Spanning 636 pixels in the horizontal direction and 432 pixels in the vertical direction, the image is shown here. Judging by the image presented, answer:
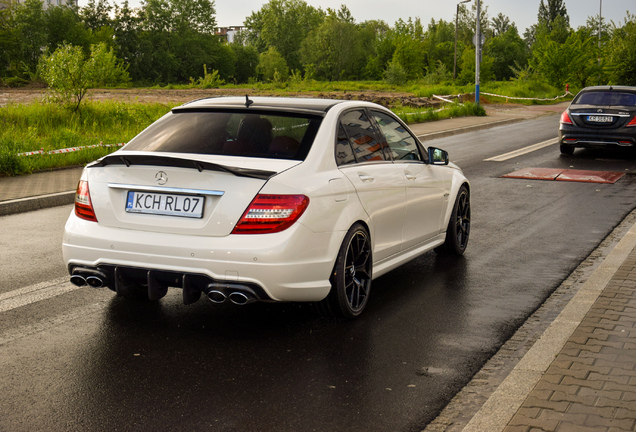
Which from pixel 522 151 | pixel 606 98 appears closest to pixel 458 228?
pixel 606 98

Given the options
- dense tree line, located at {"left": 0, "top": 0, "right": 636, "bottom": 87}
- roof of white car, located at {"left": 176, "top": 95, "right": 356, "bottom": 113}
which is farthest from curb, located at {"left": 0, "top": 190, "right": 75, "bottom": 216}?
dense tree line, located at {"left": 0, "top": 0, "right": 636, "bottom": 87}

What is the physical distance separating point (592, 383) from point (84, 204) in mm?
3377

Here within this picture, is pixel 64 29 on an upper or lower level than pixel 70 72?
upper

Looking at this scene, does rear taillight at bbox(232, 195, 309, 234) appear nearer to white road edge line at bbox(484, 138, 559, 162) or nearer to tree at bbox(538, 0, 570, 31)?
white road edge line at bbox(484, 138, 559, 162)

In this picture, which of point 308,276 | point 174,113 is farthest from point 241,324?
point 174,113

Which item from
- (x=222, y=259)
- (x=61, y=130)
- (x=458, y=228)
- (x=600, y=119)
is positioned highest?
(x=600, y=119)

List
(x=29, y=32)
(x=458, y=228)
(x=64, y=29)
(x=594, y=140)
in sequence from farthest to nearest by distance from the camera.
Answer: (x=64, y=29) → (x=29, y=32) → (x=594, y=140) → (x=458, y=228)

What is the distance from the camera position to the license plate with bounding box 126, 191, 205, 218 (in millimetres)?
4930

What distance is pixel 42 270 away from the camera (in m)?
7.13

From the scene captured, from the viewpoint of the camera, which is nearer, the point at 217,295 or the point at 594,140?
the point at 217,295

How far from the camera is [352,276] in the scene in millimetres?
5574

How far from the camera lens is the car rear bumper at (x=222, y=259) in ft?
15.9

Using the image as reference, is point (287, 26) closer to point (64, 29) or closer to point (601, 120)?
point (64, 29)

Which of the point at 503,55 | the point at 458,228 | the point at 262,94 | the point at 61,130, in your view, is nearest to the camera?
the point at 458,228
